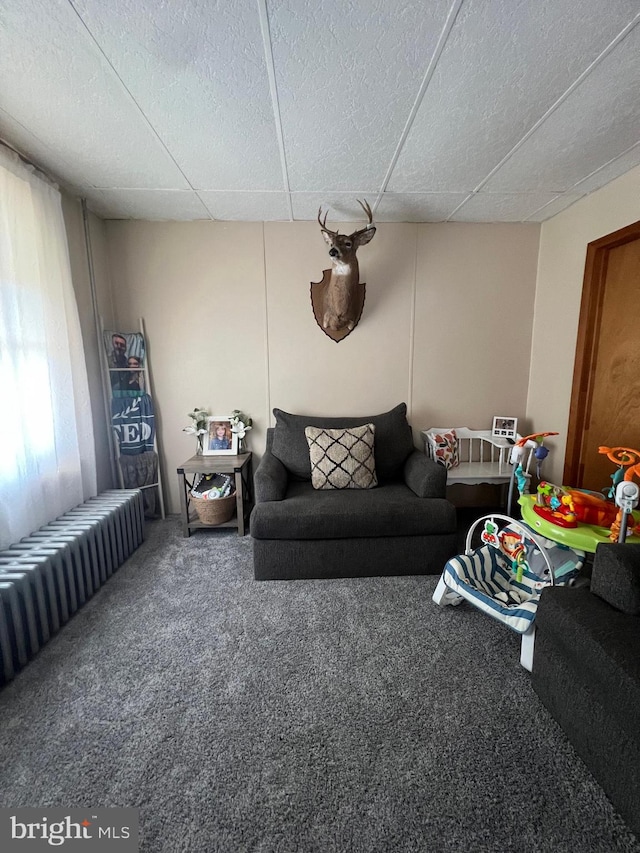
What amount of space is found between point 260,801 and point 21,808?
71 centimetres

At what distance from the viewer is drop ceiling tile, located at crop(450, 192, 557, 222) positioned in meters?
2.53

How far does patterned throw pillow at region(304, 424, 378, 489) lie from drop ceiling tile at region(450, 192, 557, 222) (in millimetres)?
1868

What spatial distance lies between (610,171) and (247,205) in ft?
7.74

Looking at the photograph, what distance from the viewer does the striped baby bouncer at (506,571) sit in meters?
1.72

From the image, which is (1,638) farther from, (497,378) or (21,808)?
(497,378)

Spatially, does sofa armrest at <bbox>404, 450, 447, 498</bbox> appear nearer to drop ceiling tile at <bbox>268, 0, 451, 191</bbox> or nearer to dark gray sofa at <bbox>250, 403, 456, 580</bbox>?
dark gray sofa at <bbox>250, 403, 456, 580</bbox>

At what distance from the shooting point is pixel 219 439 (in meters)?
3.12

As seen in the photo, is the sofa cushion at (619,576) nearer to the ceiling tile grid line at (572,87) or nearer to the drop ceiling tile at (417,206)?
the ceiling tile grid line at (572,87)

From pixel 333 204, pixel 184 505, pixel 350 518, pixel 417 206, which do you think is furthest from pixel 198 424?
pixel 417 206

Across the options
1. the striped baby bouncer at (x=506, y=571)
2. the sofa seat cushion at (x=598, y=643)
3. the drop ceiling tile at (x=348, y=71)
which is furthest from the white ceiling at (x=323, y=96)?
the sofa seat cushion at (x=598, y=643)

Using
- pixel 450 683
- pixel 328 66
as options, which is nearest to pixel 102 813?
pixel 450 683

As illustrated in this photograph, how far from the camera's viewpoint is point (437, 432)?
3.16 m

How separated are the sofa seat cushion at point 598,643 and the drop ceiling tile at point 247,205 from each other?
280 cm

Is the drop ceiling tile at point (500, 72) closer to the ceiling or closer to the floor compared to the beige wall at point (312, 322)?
closer to the ceiling
